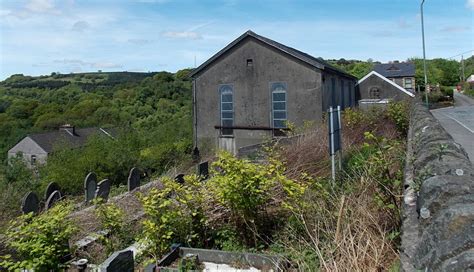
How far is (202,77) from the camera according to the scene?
21.0 metres

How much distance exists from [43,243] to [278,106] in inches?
597

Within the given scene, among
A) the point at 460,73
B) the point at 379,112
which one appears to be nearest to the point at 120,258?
the point at 379,112

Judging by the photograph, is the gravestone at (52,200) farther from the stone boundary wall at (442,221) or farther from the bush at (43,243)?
the stone boundary wall at (442,221)

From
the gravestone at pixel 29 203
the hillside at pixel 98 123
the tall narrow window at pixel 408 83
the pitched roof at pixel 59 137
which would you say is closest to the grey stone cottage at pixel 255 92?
the hillside at pixel 98 123

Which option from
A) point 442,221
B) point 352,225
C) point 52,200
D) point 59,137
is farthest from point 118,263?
point 59,137

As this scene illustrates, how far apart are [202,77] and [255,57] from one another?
10.3 feet

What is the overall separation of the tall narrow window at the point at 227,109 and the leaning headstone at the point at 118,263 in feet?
51.7

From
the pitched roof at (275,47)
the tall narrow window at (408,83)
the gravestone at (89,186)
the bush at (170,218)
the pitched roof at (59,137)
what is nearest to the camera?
the bush at (170,218)

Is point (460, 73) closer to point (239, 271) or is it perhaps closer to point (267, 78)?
point (267, 78)

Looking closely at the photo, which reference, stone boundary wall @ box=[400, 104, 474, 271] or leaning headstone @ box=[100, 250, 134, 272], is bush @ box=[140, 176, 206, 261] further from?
stone boundary wall @ box=[400, 104, 474, 271]

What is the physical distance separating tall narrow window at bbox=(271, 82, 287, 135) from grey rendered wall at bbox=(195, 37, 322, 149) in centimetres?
24

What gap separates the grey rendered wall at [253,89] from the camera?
18766mm

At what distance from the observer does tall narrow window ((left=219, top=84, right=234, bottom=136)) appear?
20391mm

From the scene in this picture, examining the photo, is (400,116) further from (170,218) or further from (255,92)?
(170,218)
